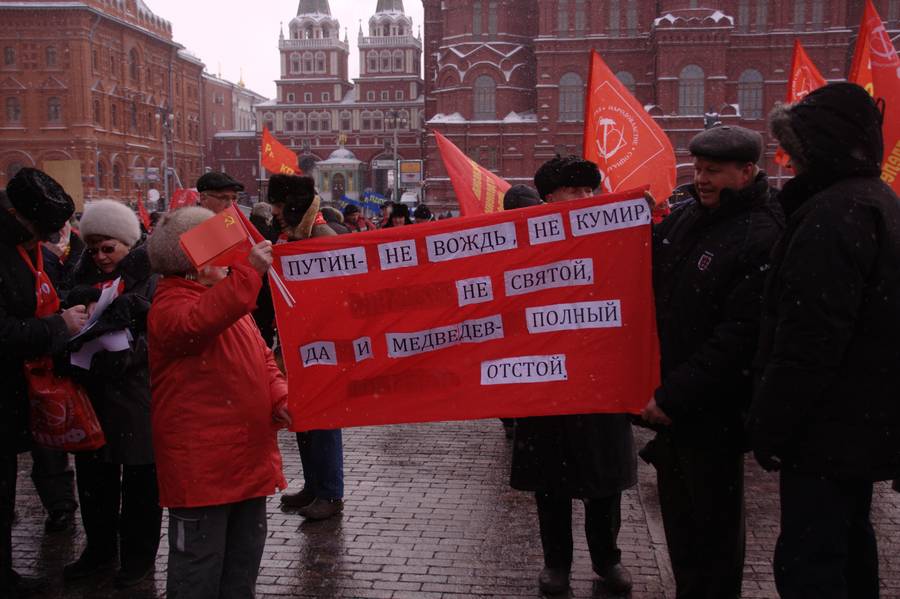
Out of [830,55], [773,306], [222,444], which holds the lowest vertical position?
[222,444]

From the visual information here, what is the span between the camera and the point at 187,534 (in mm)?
3428

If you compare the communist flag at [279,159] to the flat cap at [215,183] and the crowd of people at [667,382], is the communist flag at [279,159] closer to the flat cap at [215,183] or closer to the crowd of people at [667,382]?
the flat cap at [215,183]

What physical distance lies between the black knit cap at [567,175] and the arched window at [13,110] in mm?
72546

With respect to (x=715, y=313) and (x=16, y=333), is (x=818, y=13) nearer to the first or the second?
(x=715, y=313)

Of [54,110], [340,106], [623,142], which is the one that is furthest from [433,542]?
[340,106]

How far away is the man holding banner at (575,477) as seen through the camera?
14.0 ft

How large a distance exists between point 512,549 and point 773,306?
260 centimetres

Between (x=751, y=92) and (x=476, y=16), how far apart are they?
775 inches

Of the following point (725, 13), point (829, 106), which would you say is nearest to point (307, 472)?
point (829, 106)

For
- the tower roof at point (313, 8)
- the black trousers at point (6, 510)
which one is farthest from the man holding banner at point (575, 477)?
the tower roof at point (313, 8)

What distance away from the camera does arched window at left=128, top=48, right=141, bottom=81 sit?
73188mm

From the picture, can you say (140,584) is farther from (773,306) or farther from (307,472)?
(773,306)

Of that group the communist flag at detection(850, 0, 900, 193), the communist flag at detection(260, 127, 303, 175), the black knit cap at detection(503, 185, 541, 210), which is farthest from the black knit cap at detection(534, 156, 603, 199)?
the communist flag at detection(260, 127, 303, 175)

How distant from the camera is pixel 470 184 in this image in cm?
748
